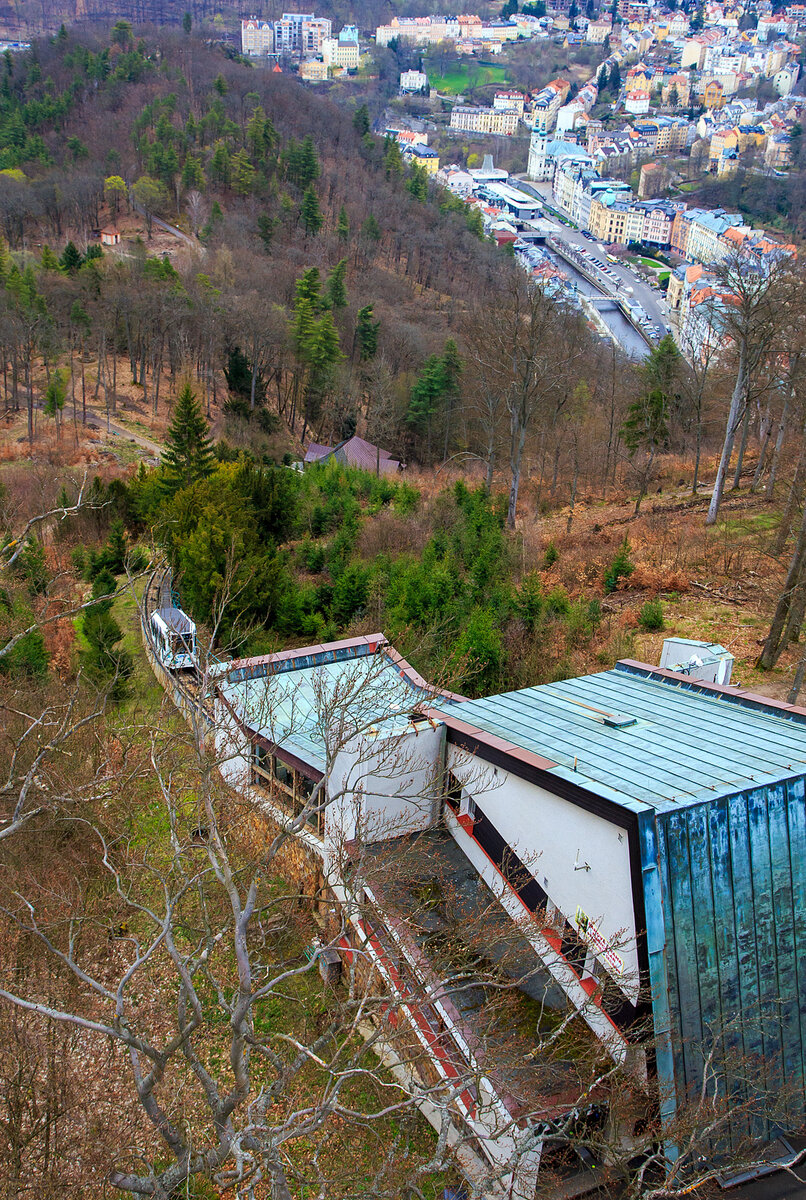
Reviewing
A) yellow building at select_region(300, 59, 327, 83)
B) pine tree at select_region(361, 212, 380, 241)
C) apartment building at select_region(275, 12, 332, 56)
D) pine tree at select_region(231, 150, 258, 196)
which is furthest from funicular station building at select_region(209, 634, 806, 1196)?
apartment building at select_region(275, 12, 332, 56)

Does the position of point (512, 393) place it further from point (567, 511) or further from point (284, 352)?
point (284, 352)

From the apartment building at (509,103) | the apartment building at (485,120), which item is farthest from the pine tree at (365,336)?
the apartment building at (509,103)

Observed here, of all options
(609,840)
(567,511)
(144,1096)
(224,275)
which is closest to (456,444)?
(567,511)

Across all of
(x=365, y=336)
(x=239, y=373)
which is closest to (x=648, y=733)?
(x=239, y=373)

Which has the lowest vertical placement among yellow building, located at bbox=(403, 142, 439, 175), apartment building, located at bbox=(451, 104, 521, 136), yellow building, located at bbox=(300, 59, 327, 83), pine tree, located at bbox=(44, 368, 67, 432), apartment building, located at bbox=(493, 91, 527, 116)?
pine tree, located at bbox=(44, 368, 67, 432)

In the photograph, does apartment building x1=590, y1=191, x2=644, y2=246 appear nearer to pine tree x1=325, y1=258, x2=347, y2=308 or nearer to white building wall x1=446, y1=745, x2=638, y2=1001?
pine tree x1=325, y1=258, x2=347, y2=308

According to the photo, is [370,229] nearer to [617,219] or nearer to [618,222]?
[617,219]
